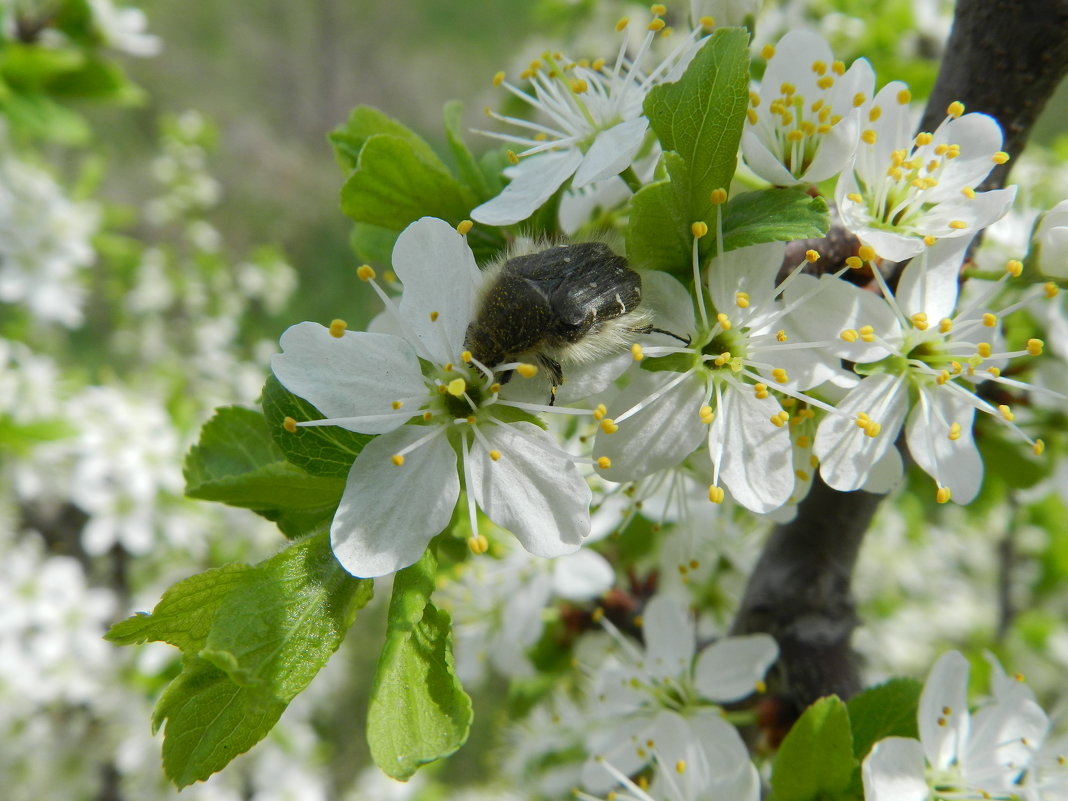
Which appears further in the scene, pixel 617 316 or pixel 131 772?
pixel 131 772

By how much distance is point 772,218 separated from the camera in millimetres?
592

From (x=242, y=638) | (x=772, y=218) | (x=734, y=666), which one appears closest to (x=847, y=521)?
(x=734, y=666)

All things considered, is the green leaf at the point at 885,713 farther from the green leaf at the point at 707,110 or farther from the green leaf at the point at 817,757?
the green leaf at the point at 707,110

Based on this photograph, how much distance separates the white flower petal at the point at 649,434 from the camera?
0.62 metres

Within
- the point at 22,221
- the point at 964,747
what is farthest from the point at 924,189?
the point at 22,221

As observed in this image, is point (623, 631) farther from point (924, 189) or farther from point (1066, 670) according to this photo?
point (1066, 670)

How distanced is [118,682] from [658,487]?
54.9 inches

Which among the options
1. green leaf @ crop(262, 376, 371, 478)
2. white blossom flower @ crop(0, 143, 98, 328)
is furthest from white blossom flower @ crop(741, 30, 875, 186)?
white blossom flower @ crop(0, 143, 98, 328)

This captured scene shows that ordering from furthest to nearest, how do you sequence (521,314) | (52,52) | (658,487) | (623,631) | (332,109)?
1. (332,109)
2. (52,52)
3. (623,631)
4. (658,487)
5. (521,314)

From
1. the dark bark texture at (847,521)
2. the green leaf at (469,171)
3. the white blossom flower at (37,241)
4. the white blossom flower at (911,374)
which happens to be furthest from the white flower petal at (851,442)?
the white blossom flower at (37,241)

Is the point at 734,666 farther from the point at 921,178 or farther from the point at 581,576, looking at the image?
the point at 921,178

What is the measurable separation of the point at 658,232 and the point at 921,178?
0.24 metres

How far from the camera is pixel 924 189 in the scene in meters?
0.68

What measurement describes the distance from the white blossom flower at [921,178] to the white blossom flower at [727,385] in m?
0.09
